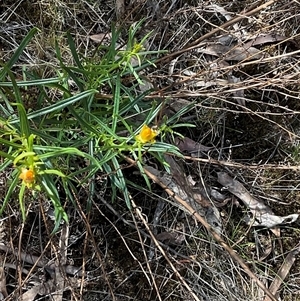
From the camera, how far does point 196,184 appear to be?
2.03 m

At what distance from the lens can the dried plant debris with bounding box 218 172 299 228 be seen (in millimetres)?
2051

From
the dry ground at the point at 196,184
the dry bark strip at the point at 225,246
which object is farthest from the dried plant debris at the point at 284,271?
the dry bark strip at the point at 225,246

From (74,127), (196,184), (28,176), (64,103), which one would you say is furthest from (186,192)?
(28,176)

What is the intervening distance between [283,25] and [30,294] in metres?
1.49

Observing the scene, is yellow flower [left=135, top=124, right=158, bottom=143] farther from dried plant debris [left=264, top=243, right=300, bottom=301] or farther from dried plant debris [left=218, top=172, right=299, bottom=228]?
dried plant debris [left=264, top=243, right=300, bottom=301]

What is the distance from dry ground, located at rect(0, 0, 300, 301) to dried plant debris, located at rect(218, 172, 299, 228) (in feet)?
0.08

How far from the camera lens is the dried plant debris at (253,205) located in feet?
6.73

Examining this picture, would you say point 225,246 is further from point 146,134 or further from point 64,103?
point 64,103

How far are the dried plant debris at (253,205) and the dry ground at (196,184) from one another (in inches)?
0.9

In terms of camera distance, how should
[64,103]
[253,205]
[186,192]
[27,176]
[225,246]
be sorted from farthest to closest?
[253,205] → [186,192] → [225,246] → [64,103] → [27,176]

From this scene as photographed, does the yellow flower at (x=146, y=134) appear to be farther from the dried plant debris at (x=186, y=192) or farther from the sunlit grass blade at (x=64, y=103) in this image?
the dried plant debris at (x=186, y=192)

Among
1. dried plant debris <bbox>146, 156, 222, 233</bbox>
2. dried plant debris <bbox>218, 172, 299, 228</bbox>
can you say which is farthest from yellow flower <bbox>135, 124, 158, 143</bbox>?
dried plant debris <bbox>218, 172, 299, 228</bbox>

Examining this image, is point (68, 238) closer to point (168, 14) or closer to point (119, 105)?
point (119, 105)

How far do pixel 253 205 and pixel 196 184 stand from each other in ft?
0.83
